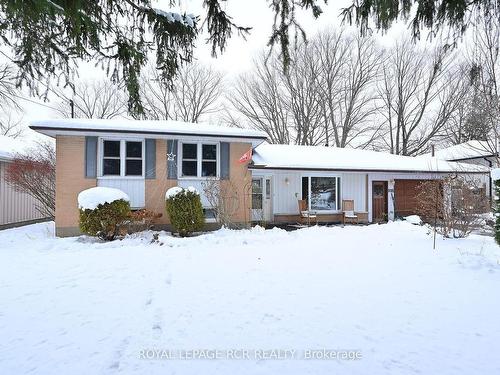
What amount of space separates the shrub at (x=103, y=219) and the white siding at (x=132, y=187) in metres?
1.52

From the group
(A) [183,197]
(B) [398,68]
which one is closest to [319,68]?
(B) [398,68]

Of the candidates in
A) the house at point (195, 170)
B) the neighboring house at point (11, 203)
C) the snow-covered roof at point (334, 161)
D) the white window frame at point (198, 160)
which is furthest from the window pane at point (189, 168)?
the neighboring house at point (11, 203)

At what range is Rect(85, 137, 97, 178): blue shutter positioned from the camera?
32.6 feet

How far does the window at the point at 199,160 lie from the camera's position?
428 inches

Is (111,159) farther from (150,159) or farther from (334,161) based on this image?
(334,161)

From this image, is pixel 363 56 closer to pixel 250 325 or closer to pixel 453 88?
pixel 453 88

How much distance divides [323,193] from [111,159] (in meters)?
9.53

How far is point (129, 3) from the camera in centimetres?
347

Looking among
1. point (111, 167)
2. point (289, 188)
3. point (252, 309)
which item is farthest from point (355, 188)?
point (252, 309)

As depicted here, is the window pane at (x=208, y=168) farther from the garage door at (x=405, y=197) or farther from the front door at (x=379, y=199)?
the garage door at (x=405, y=197)

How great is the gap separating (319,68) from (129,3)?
25273 millimetres

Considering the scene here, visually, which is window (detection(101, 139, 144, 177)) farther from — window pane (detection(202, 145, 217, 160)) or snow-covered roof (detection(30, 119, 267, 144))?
window pane (detection(202, 145, 217, 160))

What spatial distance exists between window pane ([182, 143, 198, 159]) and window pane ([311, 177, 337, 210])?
622 centimetres

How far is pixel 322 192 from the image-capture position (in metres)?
14.4
